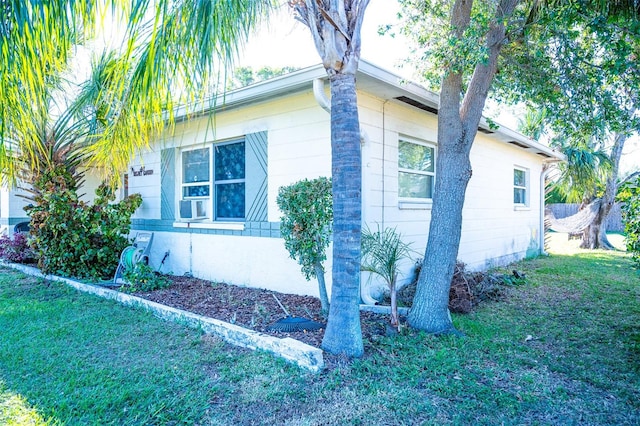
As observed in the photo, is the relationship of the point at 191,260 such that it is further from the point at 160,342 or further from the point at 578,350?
the point at 578,350

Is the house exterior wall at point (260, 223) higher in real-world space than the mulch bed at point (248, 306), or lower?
higher

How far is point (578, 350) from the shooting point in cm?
441

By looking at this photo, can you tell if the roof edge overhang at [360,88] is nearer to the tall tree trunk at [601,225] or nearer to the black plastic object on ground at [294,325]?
the black plastic object on ground at [294,325]

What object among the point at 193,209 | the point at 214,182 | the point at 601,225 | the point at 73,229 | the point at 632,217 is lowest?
the point at 601,225

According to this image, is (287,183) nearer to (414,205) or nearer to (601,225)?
(414,205)

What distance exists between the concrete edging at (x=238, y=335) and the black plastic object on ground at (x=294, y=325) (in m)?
0.34

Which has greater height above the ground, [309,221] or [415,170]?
[415,170]

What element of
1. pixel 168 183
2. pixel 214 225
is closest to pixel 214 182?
pixel 214 225

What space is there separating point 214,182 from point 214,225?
0.82 metres

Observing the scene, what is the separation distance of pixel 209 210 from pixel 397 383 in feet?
17.6

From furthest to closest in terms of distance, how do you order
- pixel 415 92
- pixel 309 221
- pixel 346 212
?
pixel 415 92, pixel 309 221, pixel 346 212

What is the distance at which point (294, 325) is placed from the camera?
460 cm

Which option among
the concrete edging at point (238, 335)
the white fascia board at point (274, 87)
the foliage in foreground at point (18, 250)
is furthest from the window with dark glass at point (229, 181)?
the foliage in foreground at point (18, 250)

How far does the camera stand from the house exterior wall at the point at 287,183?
610cm
